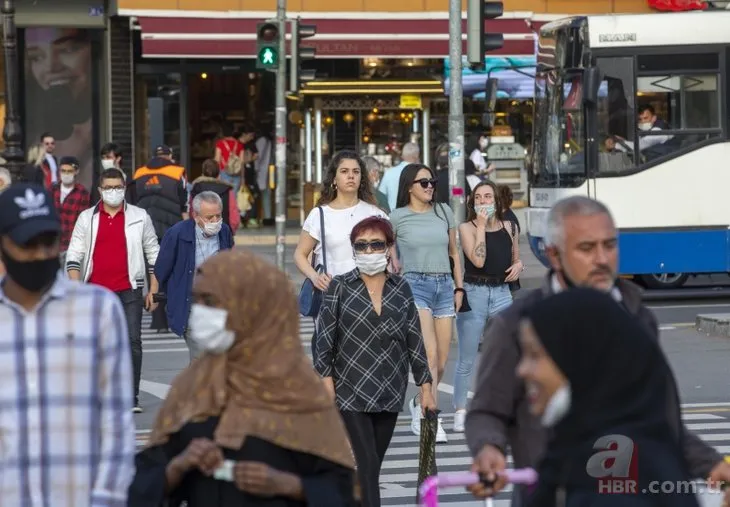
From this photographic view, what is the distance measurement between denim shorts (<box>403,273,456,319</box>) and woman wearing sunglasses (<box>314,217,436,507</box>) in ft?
9.96

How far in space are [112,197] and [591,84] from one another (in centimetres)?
958

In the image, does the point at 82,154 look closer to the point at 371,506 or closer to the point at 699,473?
the point at 371,506

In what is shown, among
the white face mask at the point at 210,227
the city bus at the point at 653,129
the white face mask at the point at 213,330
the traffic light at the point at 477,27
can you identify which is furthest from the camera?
the city bus at the point at 653,129

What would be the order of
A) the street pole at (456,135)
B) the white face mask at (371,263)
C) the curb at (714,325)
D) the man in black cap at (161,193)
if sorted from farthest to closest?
the street pole at (456,135) < the man in black cap at (161,193) < the curb at (714,325) < the white face mask at (371,263)

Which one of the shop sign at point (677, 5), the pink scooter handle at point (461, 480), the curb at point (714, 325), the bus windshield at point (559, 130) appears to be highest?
the shop sign at point (677, 5)

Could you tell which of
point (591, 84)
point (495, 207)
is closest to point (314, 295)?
point (495, 207)

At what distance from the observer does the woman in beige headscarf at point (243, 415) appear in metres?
4.33

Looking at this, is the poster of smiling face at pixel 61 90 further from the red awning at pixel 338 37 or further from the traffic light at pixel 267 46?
the traffic light at pixel 267 46

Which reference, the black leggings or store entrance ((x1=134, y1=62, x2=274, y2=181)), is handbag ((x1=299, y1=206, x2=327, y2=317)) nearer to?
the black leggings

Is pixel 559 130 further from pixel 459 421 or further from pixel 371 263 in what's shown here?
pixel 371 263

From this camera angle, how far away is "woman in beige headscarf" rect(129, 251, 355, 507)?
4332 mm

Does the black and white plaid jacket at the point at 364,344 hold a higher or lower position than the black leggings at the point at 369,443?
higher

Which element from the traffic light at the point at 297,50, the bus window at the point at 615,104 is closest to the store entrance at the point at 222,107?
the traffic light at the point at 297,50

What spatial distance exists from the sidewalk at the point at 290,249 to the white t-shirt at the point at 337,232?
491 inches
